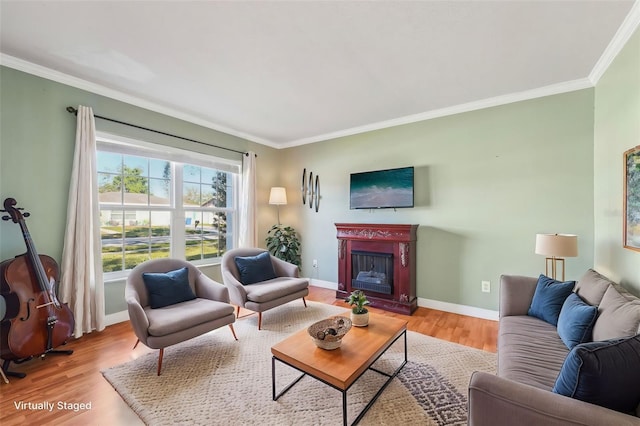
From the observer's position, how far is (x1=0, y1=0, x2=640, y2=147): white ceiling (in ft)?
6.09

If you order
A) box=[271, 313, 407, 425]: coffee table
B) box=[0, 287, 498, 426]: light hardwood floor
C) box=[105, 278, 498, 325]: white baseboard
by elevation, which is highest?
box=[271, 313, 407, 425]: coffee table

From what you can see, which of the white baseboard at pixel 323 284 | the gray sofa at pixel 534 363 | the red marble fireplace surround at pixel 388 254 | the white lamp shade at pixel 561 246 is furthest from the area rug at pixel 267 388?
the white baseboard at pixel 323 284

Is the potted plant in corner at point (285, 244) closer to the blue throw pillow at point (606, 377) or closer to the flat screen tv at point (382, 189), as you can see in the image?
the flat screen tv at point (382, 189)

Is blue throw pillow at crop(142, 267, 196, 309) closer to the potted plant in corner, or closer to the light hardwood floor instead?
the light hardwood floor

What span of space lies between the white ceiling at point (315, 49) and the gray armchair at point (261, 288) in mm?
2032

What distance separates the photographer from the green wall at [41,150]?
97.4 inches

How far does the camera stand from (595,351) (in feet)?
3.38

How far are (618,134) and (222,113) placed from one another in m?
4.13

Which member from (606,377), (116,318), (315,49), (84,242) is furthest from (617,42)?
(116,318)

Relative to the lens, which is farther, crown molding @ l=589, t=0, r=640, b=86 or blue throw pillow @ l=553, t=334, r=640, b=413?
crown molding @ l=589, t=0, r=640, b=86

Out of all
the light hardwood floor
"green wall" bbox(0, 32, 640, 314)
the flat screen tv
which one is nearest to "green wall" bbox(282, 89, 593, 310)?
"green wall" bbox(0, 32, 640, 314)

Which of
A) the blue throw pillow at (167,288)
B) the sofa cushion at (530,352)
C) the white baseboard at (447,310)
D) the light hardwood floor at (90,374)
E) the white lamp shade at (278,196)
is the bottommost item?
the light hardwood floor at (90,374)

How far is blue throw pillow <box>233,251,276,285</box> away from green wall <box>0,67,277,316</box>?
1.42 metres

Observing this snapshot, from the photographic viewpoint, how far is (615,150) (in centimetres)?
227
